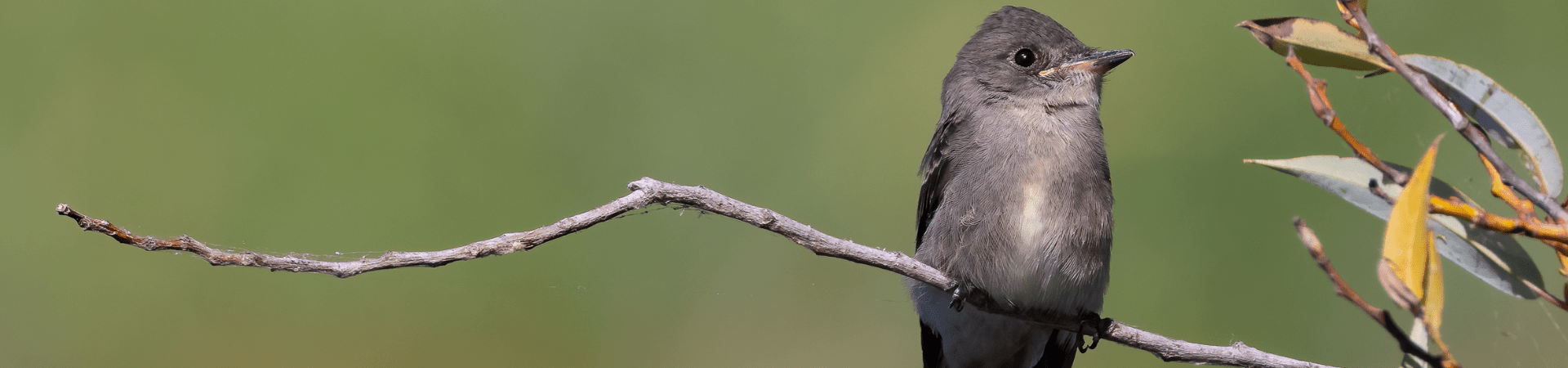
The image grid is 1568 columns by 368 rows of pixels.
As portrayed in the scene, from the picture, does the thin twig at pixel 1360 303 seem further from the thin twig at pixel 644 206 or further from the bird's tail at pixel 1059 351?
the bird's tail at pixel 1059 351

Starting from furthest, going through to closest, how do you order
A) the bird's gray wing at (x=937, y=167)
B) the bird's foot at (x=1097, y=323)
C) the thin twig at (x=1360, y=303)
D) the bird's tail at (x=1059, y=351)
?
1. the bird's tail at (x=1059, y=351)
2. the bird's gray wing at (x=937, y=167)
3. the bird's foot at (x=1097, y=323)
4. the thin twig at (x=1360, y=303)

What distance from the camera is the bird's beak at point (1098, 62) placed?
160 cm

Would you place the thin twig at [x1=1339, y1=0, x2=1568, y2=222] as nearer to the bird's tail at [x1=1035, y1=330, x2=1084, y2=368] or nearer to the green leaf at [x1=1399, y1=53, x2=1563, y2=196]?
the green leaf at [x1=1399, y1=53, x2=1563, y2=196]

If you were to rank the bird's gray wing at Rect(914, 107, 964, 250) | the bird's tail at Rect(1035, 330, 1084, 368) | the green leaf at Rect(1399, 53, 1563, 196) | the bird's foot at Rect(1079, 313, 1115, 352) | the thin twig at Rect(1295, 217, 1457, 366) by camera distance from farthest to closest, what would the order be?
1. the bird's tail at Rect(1035, 330, 1084, 368)
2. the bird's gray wing at Rect(914, 107, 964, 250)
3. the bird's foot at Rect(1079, 313, 1115, 352)
4. the green leaf at Rect(1399, 53, 1563, 196)
5. the thin twig at Rect(1295, 217, 1457, 366)

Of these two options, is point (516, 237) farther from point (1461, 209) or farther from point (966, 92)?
point (966, 92)

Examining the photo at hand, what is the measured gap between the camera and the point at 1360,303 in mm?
540

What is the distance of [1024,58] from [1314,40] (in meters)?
1.10

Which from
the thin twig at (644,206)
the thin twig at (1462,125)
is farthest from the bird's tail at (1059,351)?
the thin twig at (1462,125)

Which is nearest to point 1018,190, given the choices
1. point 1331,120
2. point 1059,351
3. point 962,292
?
point 962,292

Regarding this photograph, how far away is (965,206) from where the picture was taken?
160 centimetres

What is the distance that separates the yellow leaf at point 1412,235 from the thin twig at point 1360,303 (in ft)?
0.07

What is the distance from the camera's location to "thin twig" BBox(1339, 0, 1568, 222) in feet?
1.87

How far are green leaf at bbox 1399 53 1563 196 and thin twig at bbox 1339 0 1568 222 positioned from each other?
8cm

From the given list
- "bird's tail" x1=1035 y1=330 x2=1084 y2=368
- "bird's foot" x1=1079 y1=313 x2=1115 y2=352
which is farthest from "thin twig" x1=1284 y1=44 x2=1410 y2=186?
"bird's tail" x1=1035 y1=330 x2=1084 y2=368
